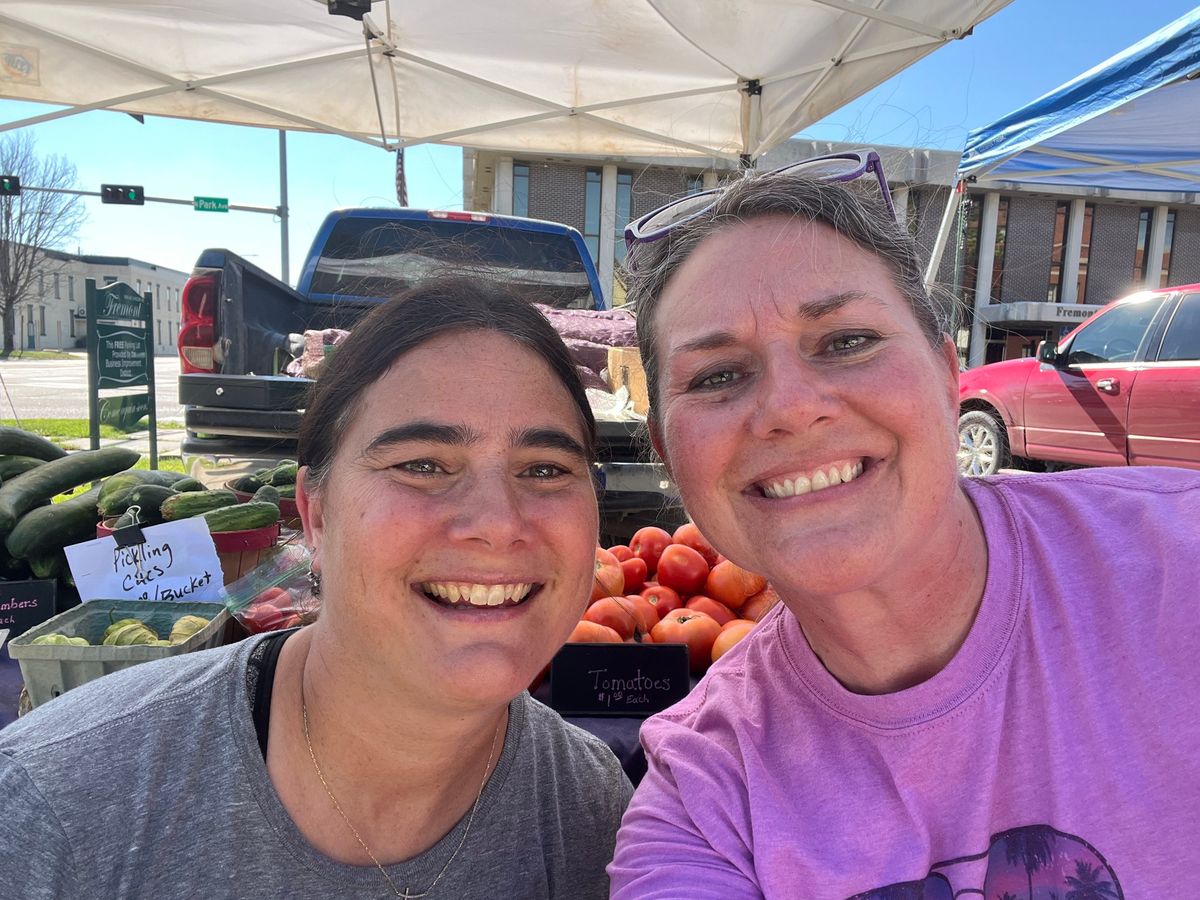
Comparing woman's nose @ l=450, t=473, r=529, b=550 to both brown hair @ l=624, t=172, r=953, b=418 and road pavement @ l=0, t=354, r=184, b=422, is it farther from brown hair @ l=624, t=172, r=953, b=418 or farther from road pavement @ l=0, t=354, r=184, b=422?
road pavement @ l=0, t=354, r=184, b=422

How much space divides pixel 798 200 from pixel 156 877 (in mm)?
1608

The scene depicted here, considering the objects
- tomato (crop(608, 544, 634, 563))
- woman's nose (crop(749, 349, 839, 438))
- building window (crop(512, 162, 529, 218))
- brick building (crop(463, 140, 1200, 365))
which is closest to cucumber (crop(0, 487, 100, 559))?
tomato (crop(608, 544, 634, 563))

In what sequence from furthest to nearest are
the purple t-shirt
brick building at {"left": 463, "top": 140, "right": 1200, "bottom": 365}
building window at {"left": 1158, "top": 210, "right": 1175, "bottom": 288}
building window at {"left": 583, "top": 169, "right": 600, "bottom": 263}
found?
1. building window at {"left": 1158, "top": 210, "right": 1175, "bottom": 288}
2. building window at {"left": 583, "top": 169, "right": 600, "bottom": 263}
3. brick building at {"left": 463, "top": 140, "right": 1200, "bottom": 365}
4. the purple t-shirt

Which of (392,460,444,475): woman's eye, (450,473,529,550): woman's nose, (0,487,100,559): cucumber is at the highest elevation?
(392,460,444,475): woman's eye

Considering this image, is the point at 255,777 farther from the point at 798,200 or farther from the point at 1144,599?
the point at 1144,599

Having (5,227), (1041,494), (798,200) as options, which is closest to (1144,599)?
(1041,494)

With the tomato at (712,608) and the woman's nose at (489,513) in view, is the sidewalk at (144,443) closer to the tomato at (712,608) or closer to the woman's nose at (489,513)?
the tomato at (712,608)

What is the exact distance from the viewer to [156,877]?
117cm

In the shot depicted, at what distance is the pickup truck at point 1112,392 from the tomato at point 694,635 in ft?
16.4

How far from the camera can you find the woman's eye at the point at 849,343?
4.19 ft

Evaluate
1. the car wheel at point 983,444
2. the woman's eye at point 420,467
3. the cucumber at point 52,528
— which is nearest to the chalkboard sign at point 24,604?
the cucumber at point 52,528

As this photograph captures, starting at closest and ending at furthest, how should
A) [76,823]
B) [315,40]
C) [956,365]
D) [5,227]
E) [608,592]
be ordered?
1. [76,823]
2. [956,365]
3. [608,592]
4. [315,40]
5. [5,227]

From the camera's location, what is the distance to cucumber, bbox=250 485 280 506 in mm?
2824

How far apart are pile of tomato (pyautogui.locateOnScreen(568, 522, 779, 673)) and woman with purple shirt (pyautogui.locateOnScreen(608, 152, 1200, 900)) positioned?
0.93 meters
